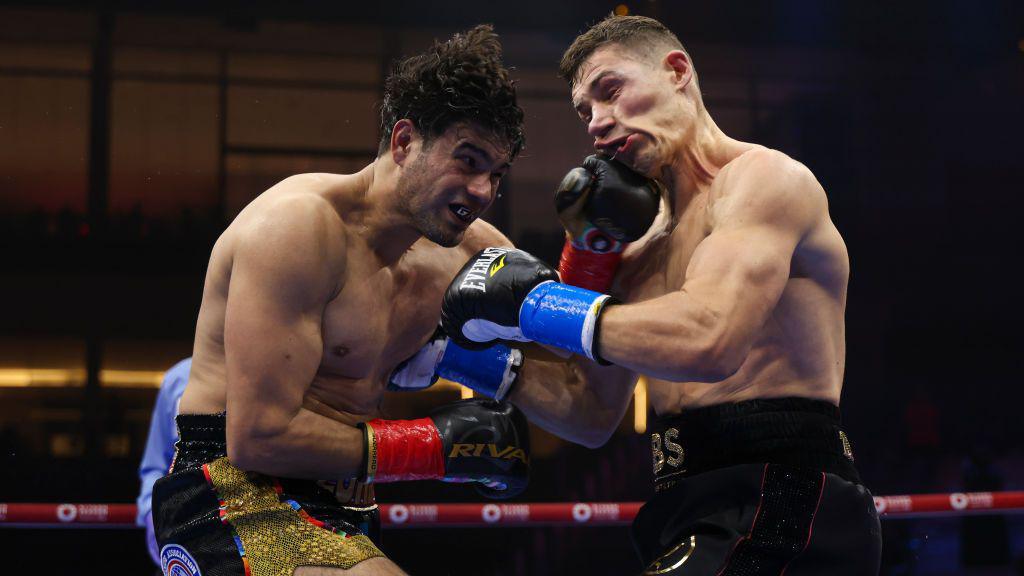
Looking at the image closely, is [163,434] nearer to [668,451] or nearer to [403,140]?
[403,140]

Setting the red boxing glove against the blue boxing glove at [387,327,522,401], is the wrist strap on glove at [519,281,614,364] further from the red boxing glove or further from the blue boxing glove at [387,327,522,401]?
the blue boxing glove at [387,327,522,401]

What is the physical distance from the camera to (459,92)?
225 centimetres

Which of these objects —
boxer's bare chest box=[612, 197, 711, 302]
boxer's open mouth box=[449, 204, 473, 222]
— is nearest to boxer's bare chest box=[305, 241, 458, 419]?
boxer's open mouth box=[449, 204, 473, 222]

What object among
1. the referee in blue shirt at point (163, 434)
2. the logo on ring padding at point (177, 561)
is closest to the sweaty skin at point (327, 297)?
the logo on ring padding at point (177, 561)

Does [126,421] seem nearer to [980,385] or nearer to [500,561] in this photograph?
[500,561]

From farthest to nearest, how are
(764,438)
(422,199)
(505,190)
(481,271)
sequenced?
(505,190) < (422,199) < (481,271) < (764,438)

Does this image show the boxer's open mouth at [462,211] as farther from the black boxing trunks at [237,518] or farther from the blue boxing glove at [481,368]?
the black boxing trunks at [237,518]

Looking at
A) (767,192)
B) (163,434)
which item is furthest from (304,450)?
(163,434)

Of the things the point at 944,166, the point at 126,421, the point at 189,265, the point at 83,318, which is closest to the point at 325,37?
the point at 189,265

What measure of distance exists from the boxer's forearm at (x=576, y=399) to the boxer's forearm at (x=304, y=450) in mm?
556

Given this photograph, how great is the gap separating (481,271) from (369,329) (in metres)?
0.29

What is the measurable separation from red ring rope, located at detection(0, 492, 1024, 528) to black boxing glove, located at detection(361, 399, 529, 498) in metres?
1.50

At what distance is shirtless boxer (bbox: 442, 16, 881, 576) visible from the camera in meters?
1.84

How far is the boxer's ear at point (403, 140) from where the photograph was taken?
7.57 ft
